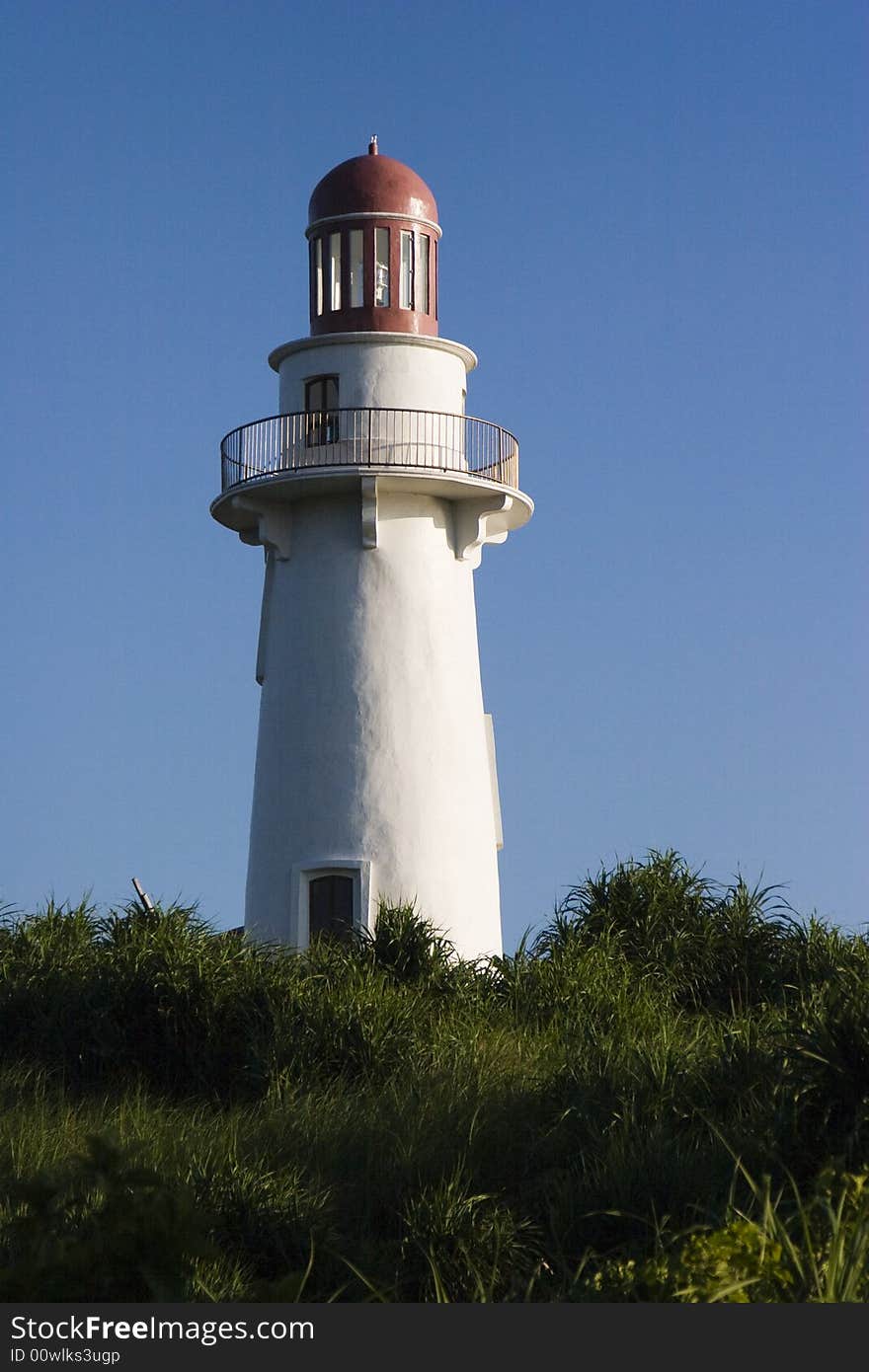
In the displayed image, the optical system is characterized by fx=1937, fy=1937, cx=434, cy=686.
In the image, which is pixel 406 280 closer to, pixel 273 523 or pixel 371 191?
pixel 371 191

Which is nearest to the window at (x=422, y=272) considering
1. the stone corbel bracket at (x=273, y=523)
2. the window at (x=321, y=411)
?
the window at (x=321, y=411)

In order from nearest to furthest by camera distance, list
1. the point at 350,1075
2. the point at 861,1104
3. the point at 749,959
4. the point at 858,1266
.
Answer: the point at 858,1266
the point at 861,1104
the point at 350,1075
the point at 749,959

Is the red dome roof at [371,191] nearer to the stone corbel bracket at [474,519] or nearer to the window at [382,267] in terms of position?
the window at [382,267]

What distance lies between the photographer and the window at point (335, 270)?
28.6 meters

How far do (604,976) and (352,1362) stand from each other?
12.9m

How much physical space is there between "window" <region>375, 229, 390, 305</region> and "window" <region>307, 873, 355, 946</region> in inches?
336

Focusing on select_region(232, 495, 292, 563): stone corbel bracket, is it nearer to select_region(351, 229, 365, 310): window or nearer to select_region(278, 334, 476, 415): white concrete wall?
select_region(278, 334, 476, 415): white concrete wall

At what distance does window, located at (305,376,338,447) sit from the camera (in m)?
28.5

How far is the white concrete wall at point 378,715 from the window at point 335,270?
82 centimetres

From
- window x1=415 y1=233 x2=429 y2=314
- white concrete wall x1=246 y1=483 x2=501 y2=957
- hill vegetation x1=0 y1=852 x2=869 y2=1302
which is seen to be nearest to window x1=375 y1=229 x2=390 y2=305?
window x1=415 y1=233 x2=429 y2=314

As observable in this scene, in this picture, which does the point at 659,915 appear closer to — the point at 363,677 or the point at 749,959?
the point at 749,959

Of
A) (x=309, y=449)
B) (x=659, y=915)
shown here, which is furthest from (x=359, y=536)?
(x=659, y=915)

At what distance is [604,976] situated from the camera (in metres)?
22.5

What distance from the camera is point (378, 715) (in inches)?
1093
